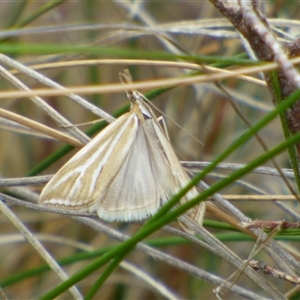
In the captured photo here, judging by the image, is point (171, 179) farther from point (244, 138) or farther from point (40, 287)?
point (40, 287)

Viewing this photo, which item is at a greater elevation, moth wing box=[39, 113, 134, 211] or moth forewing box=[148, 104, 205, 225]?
moth forewing box=[148, 104, 205, 225]

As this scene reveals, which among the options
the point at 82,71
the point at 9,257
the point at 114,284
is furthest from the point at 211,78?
the point at 82,71

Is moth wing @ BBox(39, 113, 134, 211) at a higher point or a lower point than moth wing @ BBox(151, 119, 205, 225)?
lower

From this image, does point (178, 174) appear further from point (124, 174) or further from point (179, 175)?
point (124, 174)

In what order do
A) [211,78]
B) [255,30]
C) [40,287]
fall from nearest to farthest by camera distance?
1. [211,78]
2. [255,30]
3. [40,287]

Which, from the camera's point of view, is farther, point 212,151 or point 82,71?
point 82,71

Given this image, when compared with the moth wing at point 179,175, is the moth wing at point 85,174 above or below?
below
